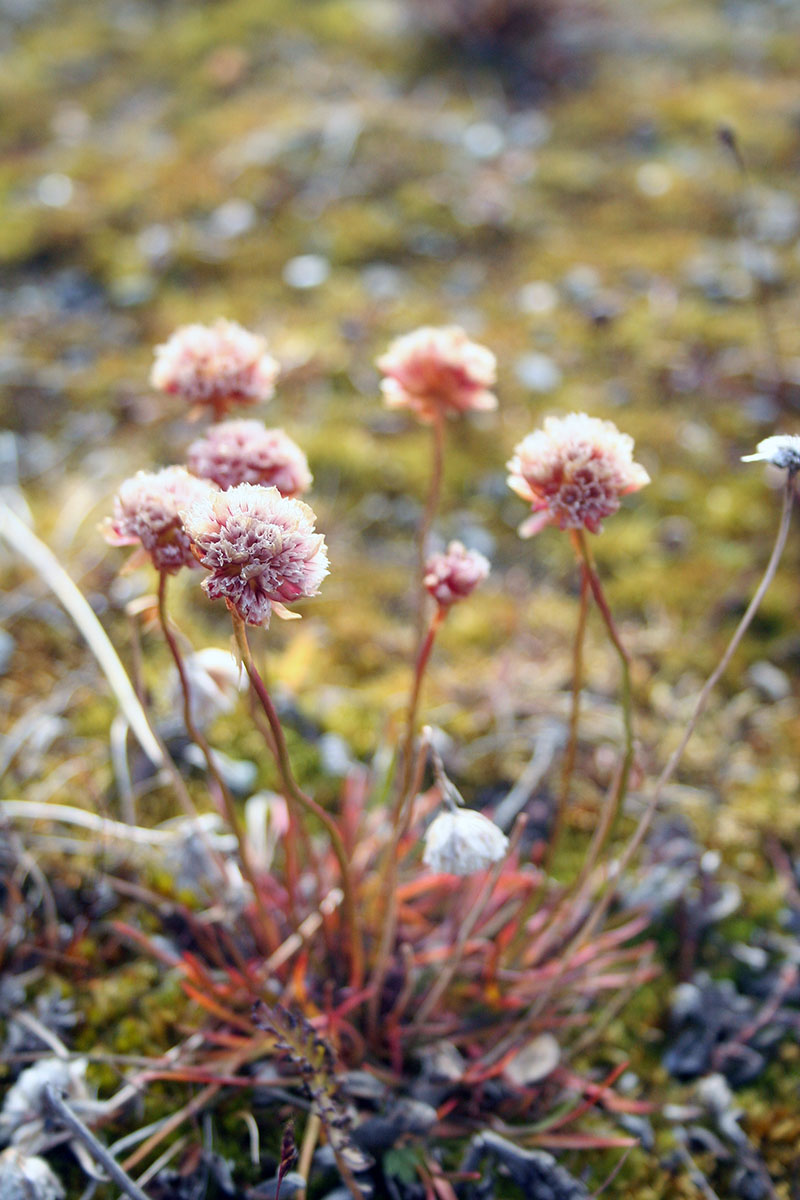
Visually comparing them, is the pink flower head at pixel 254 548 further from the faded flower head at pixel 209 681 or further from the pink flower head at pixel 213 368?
the faded flower head at pixel 209 681

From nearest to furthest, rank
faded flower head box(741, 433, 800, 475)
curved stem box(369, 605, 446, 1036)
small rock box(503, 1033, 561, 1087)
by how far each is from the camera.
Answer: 1. faded flower head box(741, 433, 800, 475)
2. curved stem box(369, 605, 446, 1036)
3. small rock box(503, 1033, 561, 1087)

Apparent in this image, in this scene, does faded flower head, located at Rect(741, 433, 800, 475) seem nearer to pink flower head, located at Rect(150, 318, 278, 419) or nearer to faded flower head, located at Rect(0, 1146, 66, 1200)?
pink flower head, located at Rect(150, 318, 278, 419)

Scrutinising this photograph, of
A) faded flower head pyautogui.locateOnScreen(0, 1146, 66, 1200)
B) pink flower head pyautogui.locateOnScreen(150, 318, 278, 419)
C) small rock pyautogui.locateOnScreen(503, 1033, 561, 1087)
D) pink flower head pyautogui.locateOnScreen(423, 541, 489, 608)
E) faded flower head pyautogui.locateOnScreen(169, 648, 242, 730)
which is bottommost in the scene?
small rock pyautogui.locateOnScreen(503, 1033, 561, 1087)

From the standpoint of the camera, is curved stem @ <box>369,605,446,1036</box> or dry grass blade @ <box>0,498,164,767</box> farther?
dry grass blade @ <box>0,498,164,767</box>

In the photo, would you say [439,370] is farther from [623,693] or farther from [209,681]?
[209,681]

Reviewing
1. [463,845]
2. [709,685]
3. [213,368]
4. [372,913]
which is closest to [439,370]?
[213,368]

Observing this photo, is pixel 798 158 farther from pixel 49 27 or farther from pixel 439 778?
pixel 49 27

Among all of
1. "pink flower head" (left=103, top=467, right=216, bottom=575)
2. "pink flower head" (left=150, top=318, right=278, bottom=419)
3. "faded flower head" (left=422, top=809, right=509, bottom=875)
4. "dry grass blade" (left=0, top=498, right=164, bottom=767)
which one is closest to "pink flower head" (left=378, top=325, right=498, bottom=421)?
"pink flower head" (left=150, top=318, right=278, bottom=419)
